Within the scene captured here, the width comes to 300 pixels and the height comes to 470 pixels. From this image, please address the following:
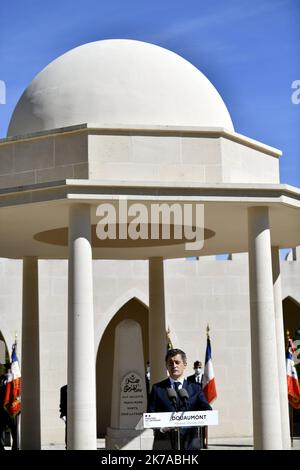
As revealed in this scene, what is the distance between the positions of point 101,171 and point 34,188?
145 centimetres

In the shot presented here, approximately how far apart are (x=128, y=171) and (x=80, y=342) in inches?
146

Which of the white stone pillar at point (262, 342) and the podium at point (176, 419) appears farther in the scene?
the white stone pillar at point (262, 342)

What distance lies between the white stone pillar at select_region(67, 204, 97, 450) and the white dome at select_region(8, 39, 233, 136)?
2.54 meters

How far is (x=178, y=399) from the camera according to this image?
41.6ft

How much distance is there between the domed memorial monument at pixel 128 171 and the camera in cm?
1736

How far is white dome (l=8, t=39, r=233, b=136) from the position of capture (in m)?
18.9

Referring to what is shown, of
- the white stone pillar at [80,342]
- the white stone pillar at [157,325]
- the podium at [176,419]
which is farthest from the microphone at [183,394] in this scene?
the white stone pillar at [157,325]

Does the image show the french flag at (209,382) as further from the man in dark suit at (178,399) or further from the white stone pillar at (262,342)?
the man in dark suit at (178,399)

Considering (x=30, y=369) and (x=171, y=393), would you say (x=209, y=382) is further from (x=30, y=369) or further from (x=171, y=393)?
(x=171, y=393)

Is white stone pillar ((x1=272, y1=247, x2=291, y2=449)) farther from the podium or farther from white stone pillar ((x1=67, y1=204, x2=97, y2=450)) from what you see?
the podium

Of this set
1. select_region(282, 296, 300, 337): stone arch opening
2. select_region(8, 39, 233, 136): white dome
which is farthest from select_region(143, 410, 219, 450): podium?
select_region(282, 296, 300, 337): stone arch opening

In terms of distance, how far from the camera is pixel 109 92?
19.0 meters

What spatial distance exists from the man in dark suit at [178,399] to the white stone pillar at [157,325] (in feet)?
39.9
